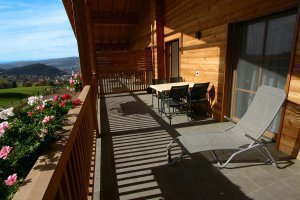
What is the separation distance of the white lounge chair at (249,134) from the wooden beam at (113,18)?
332 inches

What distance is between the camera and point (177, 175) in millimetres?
2336

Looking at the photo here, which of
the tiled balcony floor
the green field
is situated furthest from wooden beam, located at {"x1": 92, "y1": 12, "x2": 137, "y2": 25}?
the tiled balcony floor

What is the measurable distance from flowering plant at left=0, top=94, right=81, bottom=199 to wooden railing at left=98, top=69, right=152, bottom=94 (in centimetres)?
594

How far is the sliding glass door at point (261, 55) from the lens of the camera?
272cm

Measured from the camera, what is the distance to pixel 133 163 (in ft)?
8.70

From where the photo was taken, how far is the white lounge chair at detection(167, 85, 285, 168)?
2285 millimetres

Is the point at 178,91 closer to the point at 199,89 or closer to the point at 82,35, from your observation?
the point at 199,89

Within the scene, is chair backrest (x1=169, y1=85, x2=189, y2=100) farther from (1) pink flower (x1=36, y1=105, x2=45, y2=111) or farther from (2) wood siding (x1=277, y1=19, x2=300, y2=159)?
(1) pink flower (x1=36, y1=105, x2=45, y2=111)

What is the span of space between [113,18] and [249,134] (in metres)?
8.79

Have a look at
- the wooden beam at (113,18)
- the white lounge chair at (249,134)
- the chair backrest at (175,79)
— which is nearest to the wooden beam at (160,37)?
the chair backrest at (175,79)

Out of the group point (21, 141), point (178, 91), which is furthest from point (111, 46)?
point (21, 141)

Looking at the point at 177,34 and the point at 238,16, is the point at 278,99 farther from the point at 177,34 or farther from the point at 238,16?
the point at 177,34

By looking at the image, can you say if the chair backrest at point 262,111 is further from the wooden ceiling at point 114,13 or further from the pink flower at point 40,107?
the wooden ceiling at point 114,13

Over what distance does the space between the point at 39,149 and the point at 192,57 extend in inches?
182
